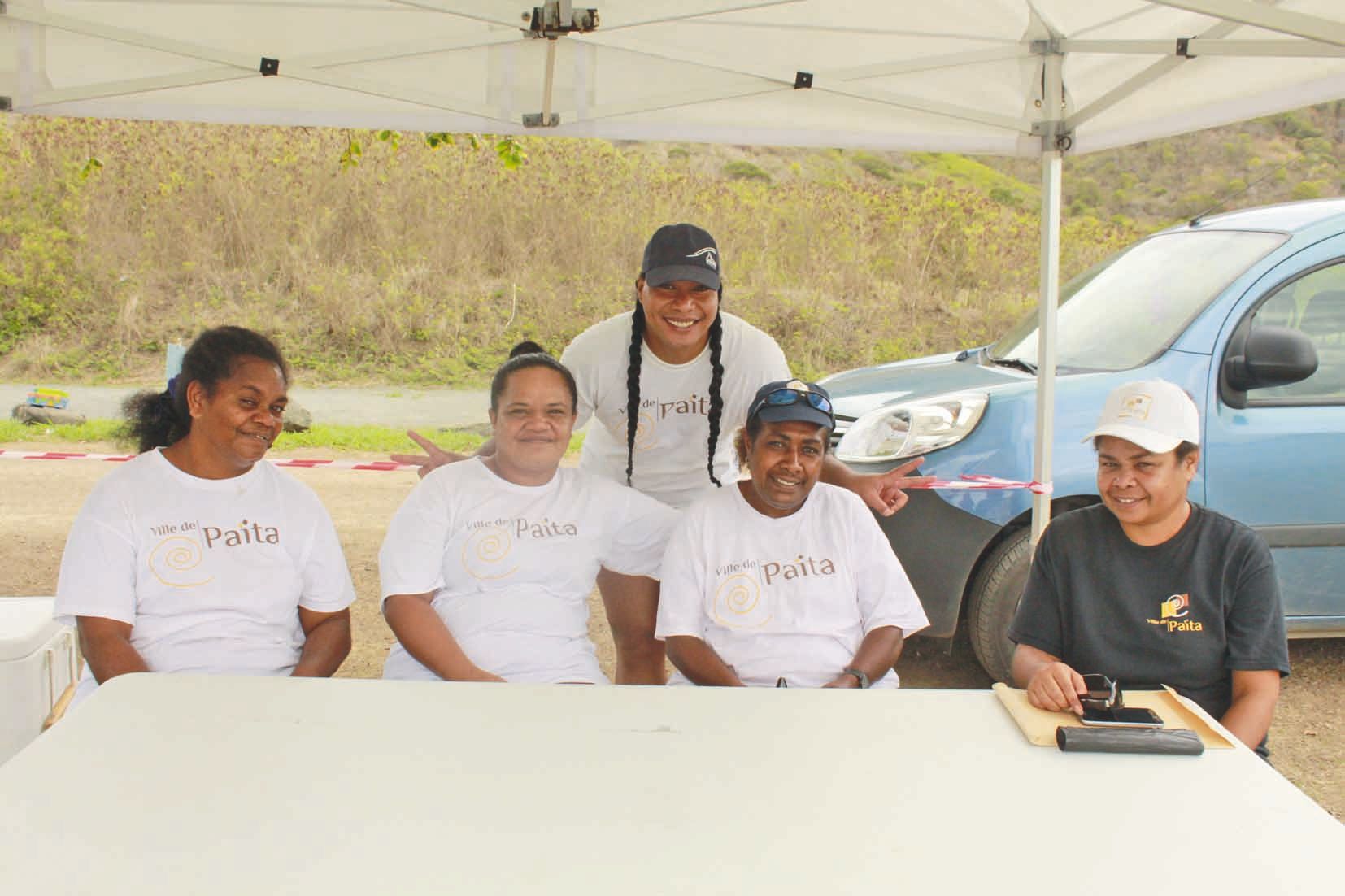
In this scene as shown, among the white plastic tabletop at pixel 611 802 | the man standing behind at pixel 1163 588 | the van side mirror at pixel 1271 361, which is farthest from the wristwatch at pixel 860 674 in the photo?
the van side mirror at pixel 1271 361

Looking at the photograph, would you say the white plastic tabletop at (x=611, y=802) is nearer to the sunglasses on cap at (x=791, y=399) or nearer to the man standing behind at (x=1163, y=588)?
the man standing behind at (x=1163, y=588)

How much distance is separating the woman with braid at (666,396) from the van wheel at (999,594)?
0.96 m

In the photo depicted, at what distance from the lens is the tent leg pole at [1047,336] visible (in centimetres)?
370

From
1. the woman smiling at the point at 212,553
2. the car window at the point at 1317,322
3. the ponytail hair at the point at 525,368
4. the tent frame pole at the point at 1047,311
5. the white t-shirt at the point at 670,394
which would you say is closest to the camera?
the woman smiling at the point at 212,553

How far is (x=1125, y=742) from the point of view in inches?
78.7

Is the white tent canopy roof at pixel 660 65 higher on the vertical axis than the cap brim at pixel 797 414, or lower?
higher

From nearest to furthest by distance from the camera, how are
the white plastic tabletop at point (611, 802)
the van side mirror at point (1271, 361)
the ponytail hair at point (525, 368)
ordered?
the white plastic tabletop at point (611, 802), the ponytail hair at point (525, 368), the van side mirror at point (1271, 361)

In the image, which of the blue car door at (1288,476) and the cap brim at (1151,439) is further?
the blue car door at (1288,476)

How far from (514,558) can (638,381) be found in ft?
2.28

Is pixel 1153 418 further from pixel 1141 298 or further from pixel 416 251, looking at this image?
pixel 416 251

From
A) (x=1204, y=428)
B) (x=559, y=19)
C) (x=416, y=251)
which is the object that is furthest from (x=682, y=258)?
(x=416, y=251)

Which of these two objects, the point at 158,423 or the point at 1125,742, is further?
the point at 158,423

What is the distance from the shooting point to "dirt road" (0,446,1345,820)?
418 centimetres

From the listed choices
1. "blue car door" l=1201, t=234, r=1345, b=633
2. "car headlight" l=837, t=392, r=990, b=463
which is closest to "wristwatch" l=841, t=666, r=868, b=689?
"car headlight" l=837, t=392, r=990, b=463
